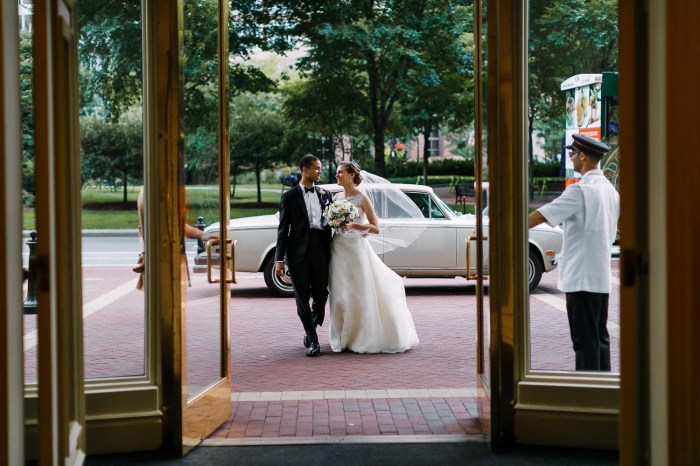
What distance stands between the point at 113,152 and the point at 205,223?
0.70 metres

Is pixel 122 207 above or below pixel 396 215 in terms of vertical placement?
above

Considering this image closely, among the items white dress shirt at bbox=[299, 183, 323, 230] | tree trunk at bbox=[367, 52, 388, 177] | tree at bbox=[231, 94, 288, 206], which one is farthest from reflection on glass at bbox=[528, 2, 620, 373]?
tree at bbox=[231, 94, 288, 206]

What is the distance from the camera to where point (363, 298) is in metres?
7.88

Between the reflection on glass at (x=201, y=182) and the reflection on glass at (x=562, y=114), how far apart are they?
6.43 feet

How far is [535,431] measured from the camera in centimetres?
471

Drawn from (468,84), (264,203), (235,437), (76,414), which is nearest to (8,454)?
(76,414)

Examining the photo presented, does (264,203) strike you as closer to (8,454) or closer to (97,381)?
(97,381)

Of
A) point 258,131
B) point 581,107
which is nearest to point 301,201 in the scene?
point 581,107

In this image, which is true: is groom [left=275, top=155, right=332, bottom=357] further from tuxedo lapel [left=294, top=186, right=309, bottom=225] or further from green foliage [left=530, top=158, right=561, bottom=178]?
green foliage [left=530, top=158, right=561, bottom=178]

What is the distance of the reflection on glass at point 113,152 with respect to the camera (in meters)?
4.59

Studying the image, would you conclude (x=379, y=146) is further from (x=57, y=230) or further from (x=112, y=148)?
(x=57, y=230)

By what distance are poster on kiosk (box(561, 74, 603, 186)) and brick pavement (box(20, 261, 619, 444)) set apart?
1.07 meters

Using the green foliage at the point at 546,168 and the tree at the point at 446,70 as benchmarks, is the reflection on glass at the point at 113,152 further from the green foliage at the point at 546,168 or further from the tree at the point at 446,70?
the tree at the point at 446,70

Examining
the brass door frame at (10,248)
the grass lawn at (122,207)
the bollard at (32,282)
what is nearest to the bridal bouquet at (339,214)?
the grass lawn at (122,207)
